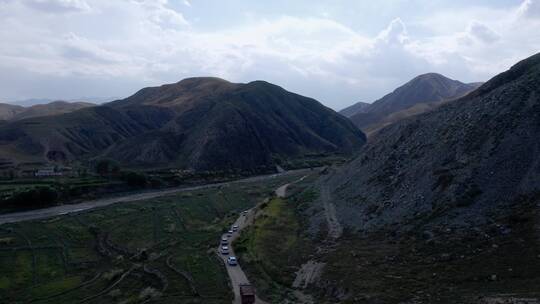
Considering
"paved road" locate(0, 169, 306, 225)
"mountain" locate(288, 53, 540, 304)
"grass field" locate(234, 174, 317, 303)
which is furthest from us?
"paved road" locate(0, 169, 306, 225)

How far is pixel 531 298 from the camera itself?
33.8 metres

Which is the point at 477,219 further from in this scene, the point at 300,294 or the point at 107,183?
the point at 107,183

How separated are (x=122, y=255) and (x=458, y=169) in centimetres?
4383

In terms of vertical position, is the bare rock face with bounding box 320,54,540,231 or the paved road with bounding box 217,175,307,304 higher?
the bare rock face with bounding box 320,54,540,231

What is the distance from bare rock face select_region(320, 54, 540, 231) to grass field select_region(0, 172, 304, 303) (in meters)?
22.0

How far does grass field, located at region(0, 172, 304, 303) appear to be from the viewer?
49.6 m

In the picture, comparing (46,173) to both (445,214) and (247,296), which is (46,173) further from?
(445,214)

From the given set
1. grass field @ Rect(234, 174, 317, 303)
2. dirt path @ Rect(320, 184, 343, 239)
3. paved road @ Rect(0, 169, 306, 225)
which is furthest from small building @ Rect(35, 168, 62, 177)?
dirt path @ Rect(320, 184, 343, 239)

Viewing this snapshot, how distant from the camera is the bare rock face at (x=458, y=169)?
54688mm

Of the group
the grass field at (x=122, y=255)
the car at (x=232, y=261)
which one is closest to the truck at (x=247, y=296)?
the grass field at (x=122, y=255)

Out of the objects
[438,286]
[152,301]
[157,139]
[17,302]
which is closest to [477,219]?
[438,286]

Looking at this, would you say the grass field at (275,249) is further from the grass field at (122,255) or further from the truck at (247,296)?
the grass field at (122,255)

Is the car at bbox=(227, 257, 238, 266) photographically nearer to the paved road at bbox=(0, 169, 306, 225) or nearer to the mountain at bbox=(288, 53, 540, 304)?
the mountain at bbox=(288, 53, 540, 304)

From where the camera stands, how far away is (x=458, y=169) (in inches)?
2443
